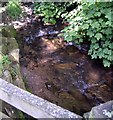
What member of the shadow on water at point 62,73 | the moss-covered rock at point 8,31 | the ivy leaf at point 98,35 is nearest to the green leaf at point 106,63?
the shadow on water at point 62,73

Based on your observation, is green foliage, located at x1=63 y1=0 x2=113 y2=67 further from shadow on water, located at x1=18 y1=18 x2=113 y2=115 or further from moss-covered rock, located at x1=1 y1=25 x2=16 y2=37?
moss-covered rock, located at x1=1 y1=25 x2=16 y2=37

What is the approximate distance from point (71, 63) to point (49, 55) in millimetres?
541

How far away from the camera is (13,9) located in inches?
261

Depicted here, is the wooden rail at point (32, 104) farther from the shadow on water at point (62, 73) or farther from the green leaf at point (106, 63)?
the green leaf at point (106, 63)

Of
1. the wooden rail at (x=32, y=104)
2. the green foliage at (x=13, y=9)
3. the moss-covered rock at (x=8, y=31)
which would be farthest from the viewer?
the green foliage at (x=13, y=9)

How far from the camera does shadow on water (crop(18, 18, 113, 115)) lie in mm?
4219

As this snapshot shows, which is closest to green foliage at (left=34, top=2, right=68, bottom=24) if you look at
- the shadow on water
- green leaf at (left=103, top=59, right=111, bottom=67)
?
the shadow on water

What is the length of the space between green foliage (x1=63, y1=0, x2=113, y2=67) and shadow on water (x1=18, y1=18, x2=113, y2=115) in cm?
29

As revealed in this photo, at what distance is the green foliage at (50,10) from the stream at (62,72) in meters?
0.58

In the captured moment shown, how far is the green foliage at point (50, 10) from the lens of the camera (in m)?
6.73

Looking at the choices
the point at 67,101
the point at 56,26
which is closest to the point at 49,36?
the point at 56,26

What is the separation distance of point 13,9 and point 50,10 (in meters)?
1.01

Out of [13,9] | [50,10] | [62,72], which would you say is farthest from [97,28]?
[13,9]

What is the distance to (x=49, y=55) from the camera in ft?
17.8
